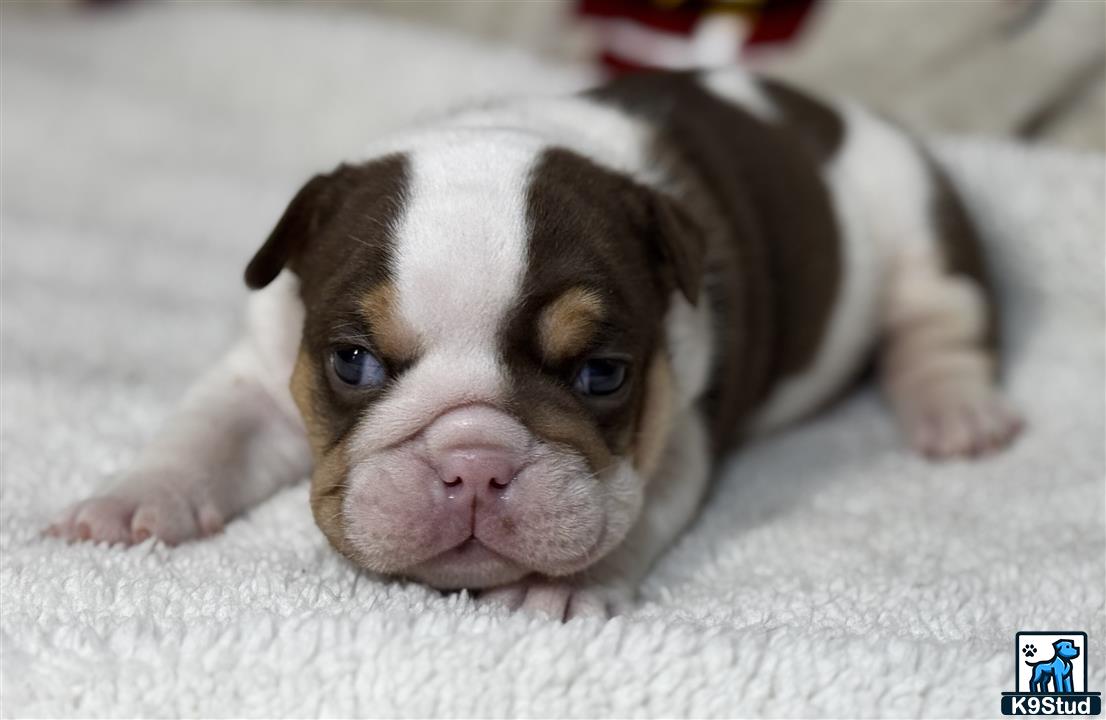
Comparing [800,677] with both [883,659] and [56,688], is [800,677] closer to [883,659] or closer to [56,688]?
[883,659]

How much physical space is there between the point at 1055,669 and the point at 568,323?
101cm

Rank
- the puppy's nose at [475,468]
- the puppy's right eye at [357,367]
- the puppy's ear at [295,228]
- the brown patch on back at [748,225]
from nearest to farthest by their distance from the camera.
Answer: the puppy's nose at [475,468] → the puppy's right eye at [357,367] → the puppy's ear at [295,228] → the brown patch on back at [748,225]

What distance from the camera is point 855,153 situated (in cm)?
390

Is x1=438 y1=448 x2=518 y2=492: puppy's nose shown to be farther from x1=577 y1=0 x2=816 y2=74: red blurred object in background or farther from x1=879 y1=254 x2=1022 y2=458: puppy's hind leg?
x1=577 y1=0 x2=816 y2=74: red blurred object in background

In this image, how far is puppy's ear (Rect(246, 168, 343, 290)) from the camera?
2.58 metres

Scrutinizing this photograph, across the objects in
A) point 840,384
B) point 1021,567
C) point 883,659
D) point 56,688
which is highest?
point 56,688

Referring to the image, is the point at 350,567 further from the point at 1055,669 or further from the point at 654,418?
the point at 1055,669

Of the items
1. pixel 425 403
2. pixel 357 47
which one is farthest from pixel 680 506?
pixel 357 47

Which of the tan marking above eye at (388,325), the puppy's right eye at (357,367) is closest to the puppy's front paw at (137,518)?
the puppy's right eye at (357,367)

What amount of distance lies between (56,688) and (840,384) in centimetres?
265

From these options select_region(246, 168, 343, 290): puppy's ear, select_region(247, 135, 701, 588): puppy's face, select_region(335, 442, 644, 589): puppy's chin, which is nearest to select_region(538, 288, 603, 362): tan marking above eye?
select_region(247, 135, 701, 588): puppy's face

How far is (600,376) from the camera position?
2.41 m

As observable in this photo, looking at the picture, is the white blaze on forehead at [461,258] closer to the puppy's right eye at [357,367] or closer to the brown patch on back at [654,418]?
the puppy's right eye at [357,367]

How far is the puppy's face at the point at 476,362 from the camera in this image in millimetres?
2133
